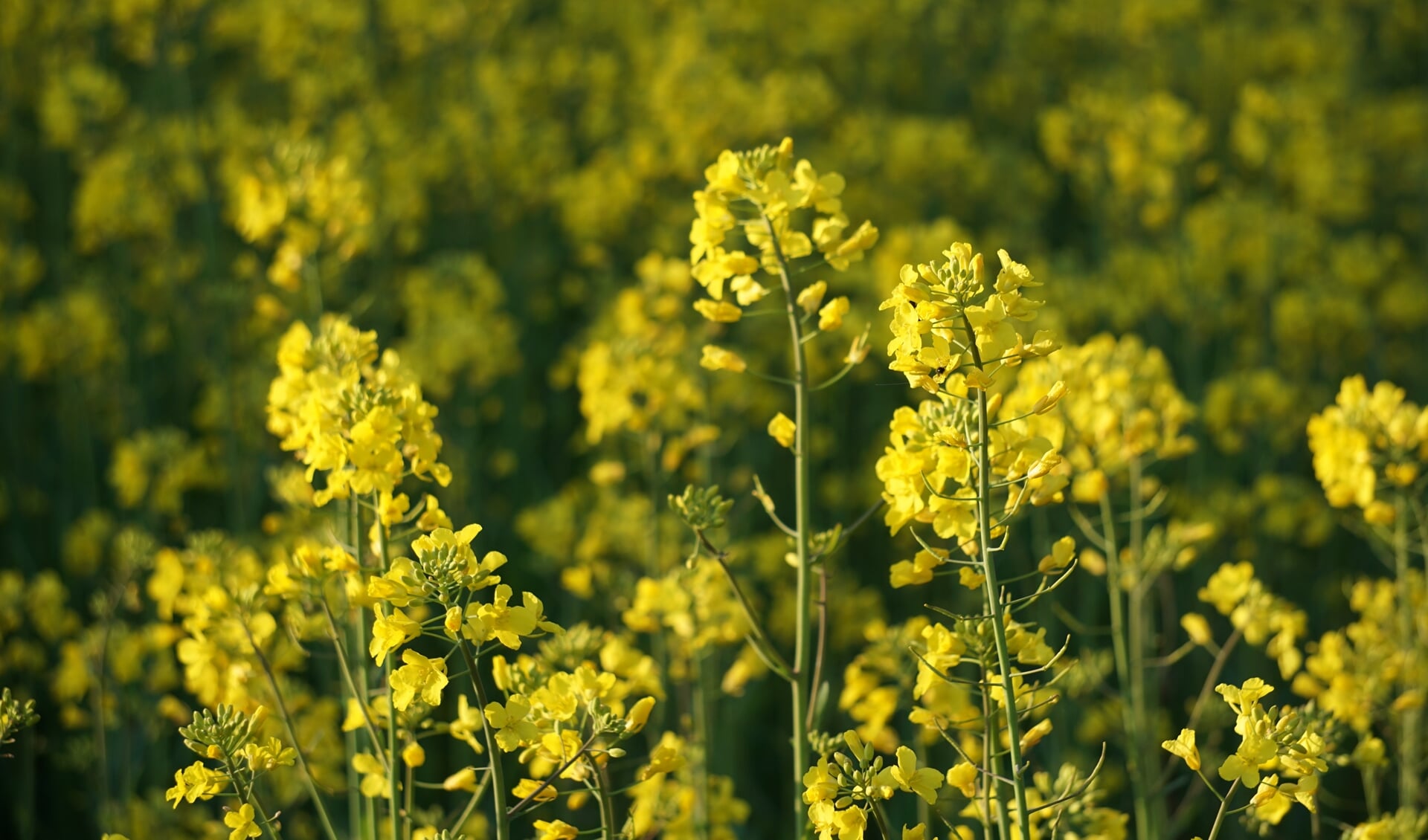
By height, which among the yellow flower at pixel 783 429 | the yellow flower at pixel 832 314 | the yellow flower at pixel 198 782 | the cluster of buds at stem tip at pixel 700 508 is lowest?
the yellow flower at pixel 198 782

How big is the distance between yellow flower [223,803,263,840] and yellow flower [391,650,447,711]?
347 millimetres

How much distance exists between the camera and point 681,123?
19.8 feet

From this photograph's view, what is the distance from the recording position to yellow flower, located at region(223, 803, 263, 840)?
7.02 feet

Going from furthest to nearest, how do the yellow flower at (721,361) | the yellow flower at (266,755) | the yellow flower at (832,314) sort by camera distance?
1. the yellow flower at (721,361)
2. the yellow flower at (832,314)
3. the yellow flower at (266,755)

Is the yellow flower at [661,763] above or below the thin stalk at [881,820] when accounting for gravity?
above

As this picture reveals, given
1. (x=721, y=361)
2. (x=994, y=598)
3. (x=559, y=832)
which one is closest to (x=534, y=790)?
(x=559, y=832)

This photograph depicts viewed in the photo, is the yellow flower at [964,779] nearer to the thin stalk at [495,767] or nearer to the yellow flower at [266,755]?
the thin stalk at [495,767]

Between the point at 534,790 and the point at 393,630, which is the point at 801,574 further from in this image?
the point at 393,630

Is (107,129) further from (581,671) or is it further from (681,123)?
(581,671)

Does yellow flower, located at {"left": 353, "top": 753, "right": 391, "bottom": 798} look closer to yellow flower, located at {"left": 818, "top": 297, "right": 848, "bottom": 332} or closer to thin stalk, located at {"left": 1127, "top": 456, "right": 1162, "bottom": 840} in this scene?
yellow flower, located at {"left": 818, "top": 297, "right": 848, "bottom": 332}

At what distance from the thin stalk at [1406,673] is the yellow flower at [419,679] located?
220 cm

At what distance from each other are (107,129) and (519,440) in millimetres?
3019

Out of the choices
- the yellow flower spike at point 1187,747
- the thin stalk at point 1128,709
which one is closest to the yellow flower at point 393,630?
the yellow flower spike at point 1187,747

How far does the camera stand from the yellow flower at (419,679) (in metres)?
2.03
